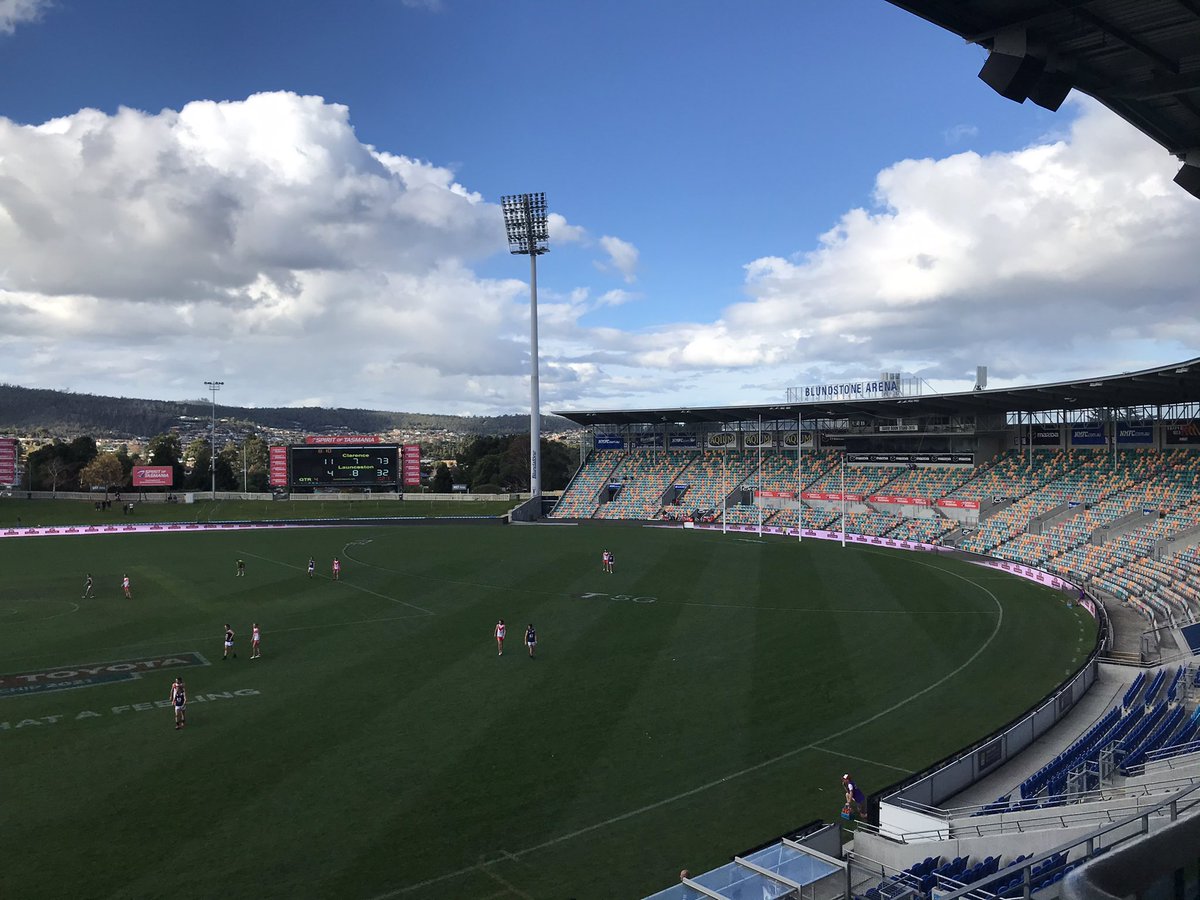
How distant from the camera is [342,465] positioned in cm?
9588

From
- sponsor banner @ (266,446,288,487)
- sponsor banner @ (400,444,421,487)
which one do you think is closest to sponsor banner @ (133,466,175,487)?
sponsor banner @ (266,446,288,487)

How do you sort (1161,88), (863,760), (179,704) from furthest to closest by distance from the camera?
(179,704), (863,760), (1161,88)

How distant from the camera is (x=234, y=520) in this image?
82812mm

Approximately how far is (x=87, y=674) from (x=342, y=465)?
233ft

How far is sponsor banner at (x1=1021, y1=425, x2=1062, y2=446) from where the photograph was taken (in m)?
66.3

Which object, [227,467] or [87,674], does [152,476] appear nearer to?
[227,467]

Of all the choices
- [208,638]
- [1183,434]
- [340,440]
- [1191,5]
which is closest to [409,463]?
[340,440]

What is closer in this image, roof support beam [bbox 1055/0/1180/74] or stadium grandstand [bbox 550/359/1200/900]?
roof support beam [bbox 1055/0/1180/74]

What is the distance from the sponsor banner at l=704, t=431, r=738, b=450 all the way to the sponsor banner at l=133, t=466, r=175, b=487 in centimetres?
6744

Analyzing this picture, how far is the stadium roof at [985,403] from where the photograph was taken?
48.2 metres

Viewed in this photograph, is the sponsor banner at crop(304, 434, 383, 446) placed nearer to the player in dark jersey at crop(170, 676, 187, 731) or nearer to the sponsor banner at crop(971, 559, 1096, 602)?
the sponsor banner at crop(971, 559, 1096, 602)

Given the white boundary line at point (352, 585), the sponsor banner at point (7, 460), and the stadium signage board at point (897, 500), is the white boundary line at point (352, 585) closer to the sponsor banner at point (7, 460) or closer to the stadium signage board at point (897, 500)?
the stadium signage board at point (897, 500)

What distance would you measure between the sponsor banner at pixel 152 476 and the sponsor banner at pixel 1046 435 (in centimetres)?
9673

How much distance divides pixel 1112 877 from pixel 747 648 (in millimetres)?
23855
